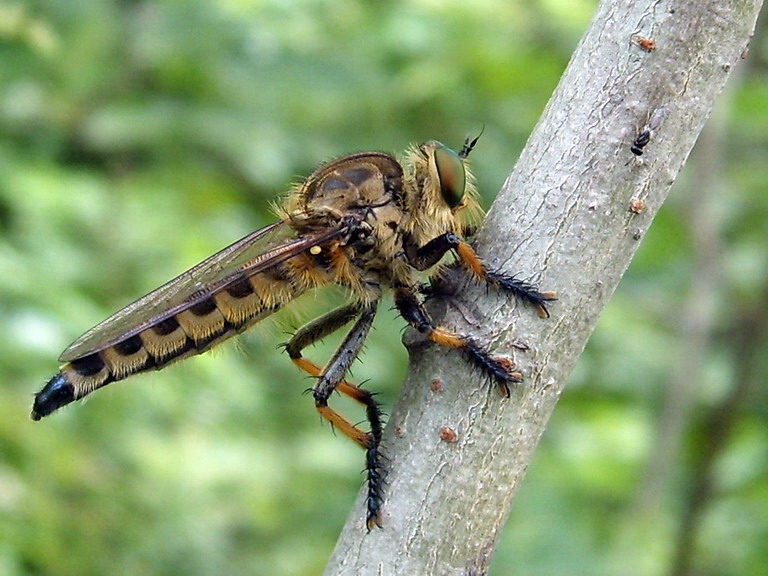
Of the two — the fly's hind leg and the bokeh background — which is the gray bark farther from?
the bokeh background

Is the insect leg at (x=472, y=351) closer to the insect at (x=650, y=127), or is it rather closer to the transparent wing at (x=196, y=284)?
the insect at (x=650, y=127)

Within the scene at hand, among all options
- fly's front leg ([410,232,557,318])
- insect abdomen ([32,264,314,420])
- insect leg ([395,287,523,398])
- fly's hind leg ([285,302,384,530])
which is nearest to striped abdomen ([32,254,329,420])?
insect abdomen ([32,264,314,420])

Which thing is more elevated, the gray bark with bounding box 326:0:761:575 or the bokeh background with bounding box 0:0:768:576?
the bokeh background with bounding box 0:0:768:576

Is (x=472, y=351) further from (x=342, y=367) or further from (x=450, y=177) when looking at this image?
(x=450, y=177)

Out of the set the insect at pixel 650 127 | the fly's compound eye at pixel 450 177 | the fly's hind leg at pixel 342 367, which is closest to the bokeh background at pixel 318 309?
the fly's hind leg at pixel 342 367

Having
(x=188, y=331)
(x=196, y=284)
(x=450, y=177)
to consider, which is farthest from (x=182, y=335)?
(x=450, y=177)
